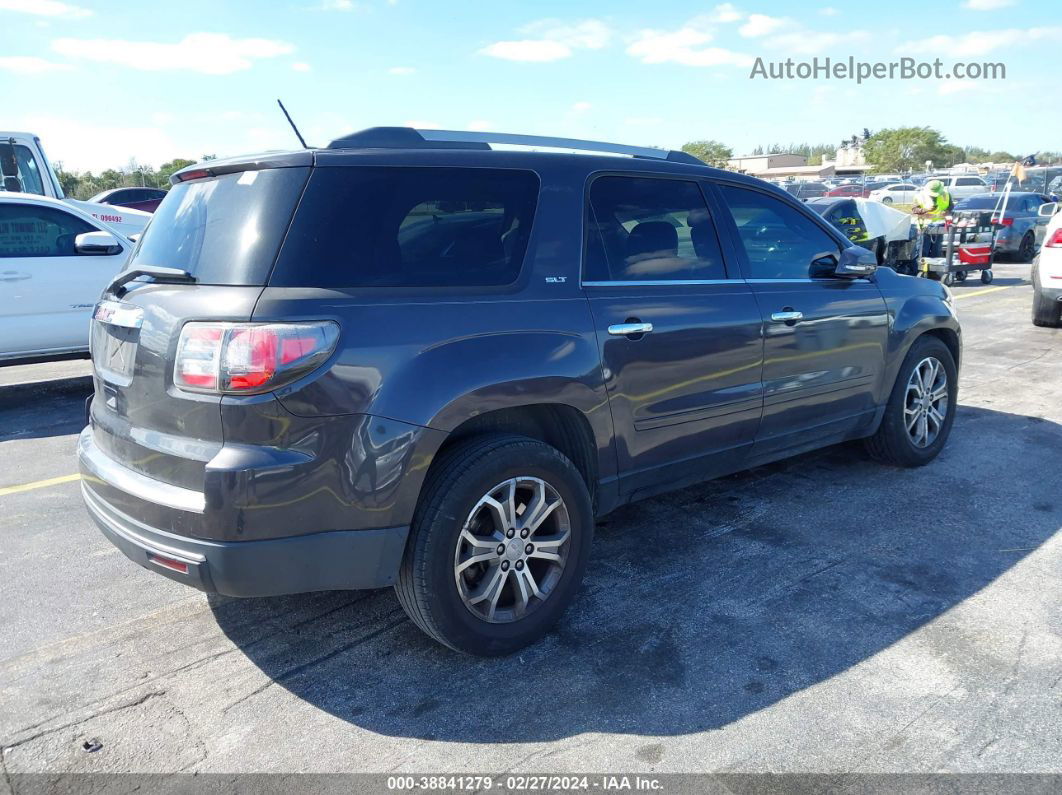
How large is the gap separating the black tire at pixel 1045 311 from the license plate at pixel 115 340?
34.0 feet

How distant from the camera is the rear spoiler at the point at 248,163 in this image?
9.36 feet

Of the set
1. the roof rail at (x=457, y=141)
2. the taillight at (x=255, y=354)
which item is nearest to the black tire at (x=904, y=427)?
the roof rail at (x=457, y=141)

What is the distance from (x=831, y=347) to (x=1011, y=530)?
128 cm

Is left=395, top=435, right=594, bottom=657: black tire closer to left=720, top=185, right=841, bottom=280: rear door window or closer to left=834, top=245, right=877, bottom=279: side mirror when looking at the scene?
left=720, top=185, right=841, bottom=280: rear door window

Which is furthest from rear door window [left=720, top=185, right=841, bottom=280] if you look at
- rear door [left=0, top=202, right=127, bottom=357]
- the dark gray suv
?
rear door [left=0, top=202, right=127, bottom=357]

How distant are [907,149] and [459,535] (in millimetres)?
80019

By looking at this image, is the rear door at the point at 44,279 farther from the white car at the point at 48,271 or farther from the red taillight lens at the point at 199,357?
the red taillight lens at the point at 199,357

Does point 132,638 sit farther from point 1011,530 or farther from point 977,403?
point 977,403

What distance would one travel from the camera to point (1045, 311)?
33.7 feet

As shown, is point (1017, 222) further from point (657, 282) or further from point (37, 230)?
point (37, 230)

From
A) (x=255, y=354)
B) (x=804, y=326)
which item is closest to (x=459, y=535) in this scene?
(x=255, y=354)

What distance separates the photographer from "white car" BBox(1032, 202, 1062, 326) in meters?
9.74

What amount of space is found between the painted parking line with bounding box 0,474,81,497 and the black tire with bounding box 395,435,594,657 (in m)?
3.24

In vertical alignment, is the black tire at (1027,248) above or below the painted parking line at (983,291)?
above
